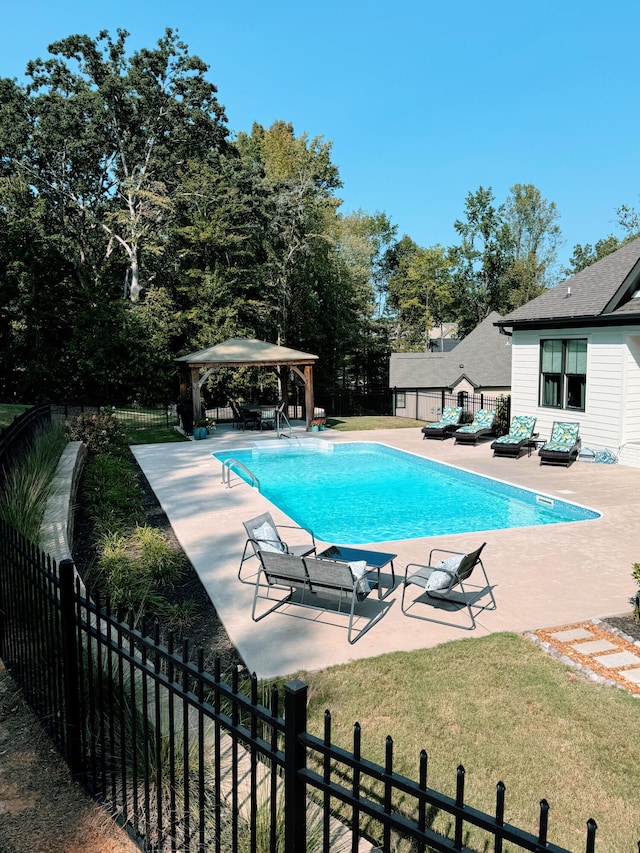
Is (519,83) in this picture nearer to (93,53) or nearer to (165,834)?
(93,53)

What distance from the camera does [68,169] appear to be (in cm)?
3353

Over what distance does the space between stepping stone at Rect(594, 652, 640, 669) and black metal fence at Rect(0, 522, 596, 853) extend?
2514mm

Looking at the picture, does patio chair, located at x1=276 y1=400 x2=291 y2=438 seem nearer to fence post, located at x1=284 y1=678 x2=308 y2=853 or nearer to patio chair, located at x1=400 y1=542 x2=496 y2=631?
patio chair, located at x1=400 y1=542 x2=496 y2=631

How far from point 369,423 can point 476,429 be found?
264 inches

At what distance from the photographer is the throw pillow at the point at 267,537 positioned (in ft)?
26.1

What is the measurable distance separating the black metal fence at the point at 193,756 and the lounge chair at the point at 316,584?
1.77m

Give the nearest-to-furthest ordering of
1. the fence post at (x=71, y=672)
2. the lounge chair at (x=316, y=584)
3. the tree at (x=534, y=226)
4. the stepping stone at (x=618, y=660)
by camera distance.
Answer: the fence post at (x=71, y=672), the stepping stone at (x=618, y=660), the lounge chair at (x=316, y=584), the tree at (x=534, y=226)

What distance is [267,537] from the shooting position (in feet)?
27.0

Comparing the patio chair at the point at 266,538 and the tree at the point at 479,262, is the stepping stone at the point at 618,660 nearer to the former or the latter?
the patio chair at the point at 266,538

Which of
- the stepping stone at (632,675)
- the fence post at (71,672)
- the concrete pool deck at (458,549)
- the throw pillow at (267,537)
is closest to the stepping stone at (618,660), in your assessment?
the stepping stone at (632,675)

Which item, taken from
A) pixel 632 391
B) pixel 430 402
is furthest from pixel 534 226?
pixel 632 391

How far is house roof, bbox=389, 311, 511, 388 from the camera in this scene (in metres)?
30.8

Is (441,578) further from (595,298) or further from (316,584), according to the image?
(595,298)

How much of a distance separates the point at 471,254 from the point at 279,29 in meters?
36.3
